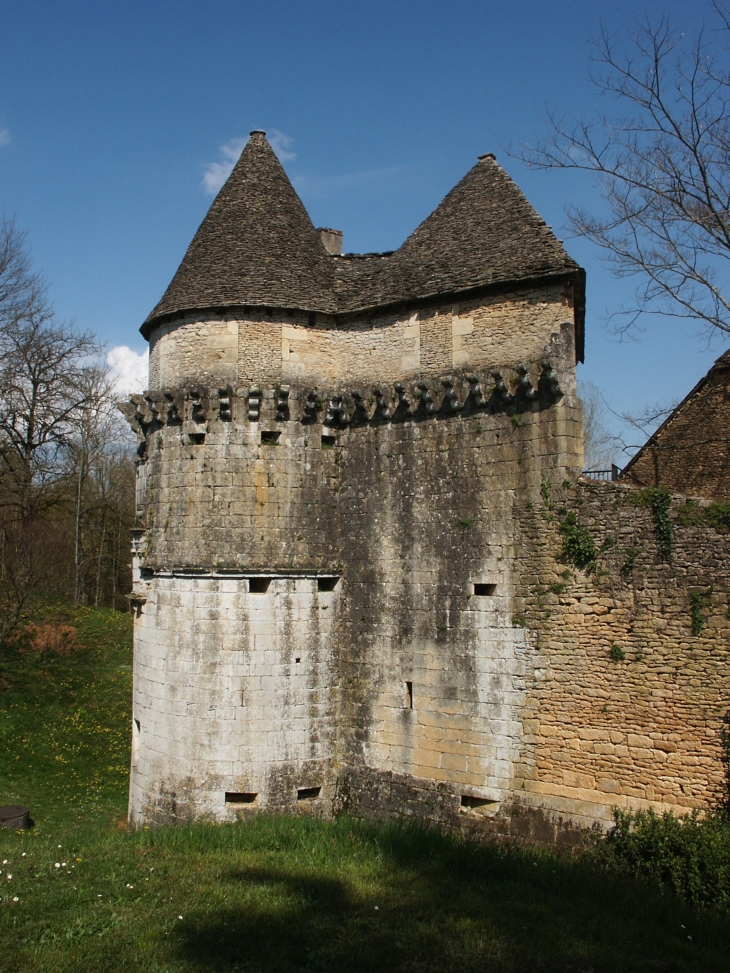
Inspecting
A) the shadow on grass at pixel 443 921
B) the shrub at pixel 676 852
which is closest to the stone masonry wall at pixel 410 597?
the shrub at pixel 676 852

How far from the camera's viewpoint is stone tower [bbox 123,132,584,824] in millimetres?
10016

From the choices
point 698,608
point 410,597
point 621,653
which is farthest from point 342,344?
point 698,608

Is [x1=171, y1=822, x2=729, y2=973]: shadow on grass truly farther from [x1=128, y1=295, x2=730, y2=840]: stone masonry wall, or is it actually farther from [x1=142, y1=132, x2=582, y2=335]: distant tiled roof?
[x1=142, y1=132, x2=582, y2=335]: distant tiled roof

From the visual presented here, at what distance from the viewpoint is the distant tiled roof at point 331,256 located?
11.0 metres

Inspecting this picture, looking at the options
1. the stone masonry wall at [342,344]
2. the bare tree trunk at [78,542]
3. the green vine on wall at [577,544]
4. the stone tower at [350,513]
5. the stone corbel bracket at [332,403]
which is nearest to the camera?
the green vine on wall at [577,544]

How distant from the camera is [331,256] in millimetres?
13109

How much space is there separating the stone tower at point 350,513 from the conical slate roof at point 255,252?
5 cm

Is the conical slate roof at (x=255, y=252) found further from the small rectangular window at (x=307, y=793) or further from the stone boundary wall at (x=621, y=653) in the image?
the small rectangular window at (x=307, y=793)

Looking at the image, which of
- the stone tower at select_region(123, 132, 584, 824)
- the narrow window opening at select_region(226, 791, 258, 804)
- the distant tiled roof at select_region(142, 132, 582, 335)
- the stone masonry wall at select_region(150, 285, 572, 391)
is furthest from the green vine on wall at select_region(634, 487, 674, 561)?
the narrow window opening at select_region(226, 791, 258, 804)

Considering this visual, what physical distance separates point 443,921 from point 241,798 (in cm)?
494

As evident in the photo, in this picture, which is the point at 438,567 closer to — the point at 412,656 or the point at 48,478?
the point at 412,656

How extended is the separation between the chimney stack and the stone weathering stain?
1.39 metres

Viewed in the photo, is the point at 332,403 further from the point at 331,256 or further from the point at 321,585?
the point at 331,256

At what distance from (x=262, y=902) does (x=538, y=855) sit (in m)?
3.53
